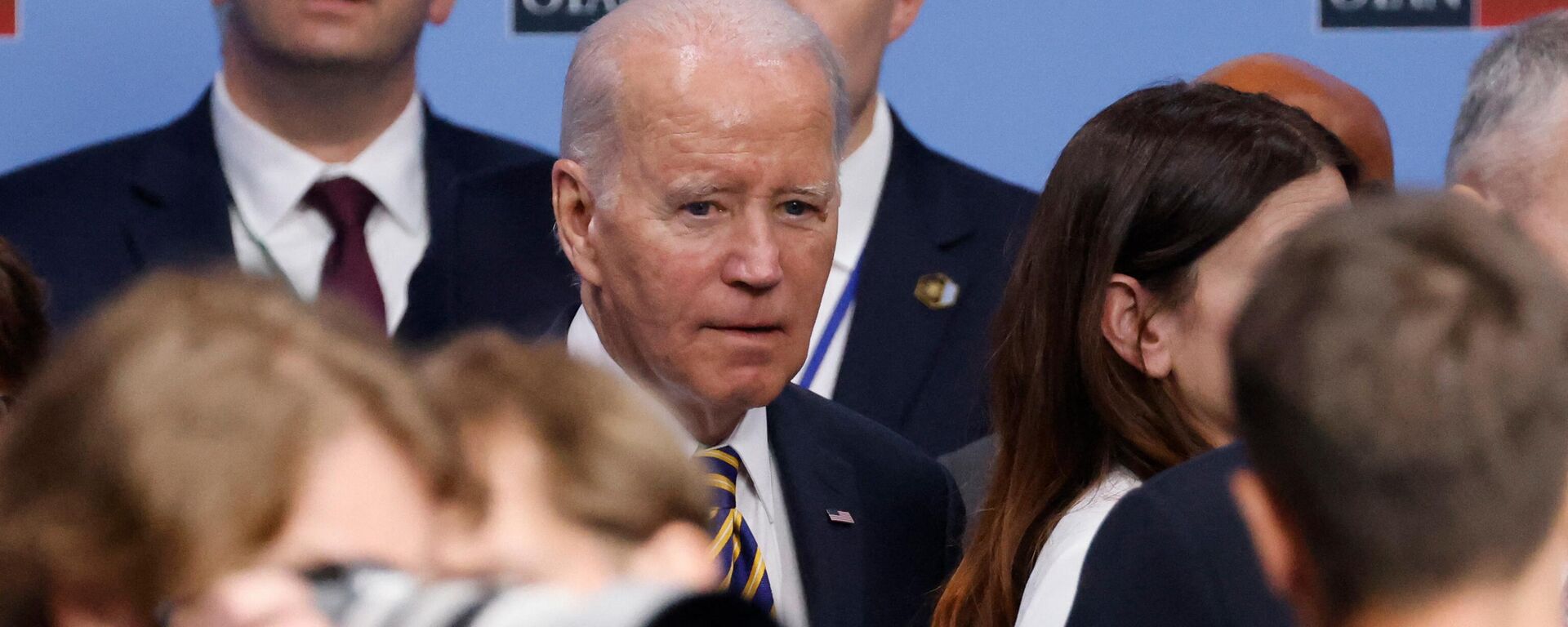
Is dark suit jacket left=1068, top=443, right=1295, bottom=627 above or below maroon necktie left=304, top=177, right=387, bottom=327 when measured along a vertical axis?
above

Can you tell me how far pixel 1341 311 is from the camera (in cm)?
107

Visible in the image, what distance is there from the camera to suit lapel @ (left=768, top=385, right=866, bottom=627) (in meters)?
2.64

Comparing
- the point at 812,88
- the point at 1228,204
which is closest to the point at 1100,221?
the point at 1228,204

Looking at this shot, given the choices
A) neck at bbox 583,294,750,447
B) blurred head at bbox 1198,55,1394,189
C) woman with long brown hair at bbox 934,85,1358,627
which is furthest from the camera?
blurred head at bbox 1198,55,1394,189

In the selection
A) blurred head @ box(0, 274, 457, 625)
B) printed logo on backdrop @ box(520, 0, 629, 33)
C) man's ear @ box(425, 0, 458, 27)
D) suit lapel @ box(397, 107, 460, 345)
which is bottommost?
suit lapel @ box(397, 107, 460, 345)

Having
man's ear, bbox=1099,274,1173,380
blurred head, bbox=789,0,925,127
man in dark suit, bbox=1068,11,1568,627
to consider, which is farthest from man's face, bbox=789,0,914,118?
man in dark suit, bbox=1068,11,1568,627

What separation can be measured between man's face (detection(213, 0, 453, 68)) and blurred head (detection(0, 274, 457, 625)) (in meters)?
2.66

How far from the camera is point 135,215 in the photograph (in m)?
3.37

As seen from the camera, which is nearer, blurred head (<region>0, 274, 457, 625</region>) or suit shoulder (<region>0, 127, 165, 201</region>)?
blurred head (<region>0, 274, 457, 625</region>)

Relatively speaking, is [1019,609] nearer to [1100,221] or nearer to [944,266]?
[1100,221]

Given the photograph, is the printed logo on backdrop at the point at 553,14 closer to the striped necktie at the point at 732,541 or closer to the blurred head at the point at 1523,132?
the striped necktie at the point at 732,541

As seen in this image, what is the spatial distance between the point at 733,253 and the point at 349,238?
3.85 feet

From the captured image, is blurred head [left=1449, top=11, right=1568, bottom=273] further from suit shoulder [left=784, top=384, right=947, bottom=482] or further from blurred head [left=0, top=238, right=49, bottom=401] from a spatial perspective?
blurred head [left=0, top=238, right=49, bottom=401]

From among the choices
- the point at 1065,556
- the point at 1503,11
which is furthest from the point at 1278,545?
the point at 1503,11
